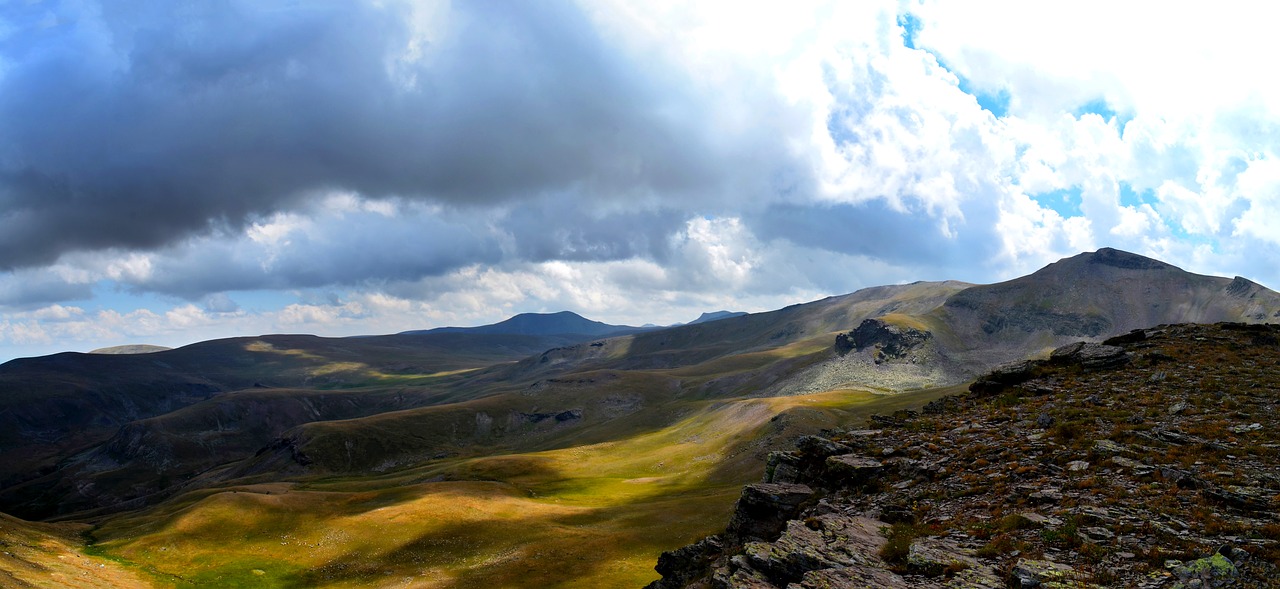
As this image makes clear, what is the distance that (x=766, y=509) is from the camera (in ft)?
91.8

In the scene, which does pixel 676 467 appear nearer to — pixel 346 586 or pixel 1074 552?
pixel 346 586

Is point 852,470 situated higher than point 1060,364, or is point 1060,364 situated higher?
point 1060,364

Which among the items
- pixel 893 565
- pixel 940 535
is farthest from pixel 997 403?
pixel 893 565

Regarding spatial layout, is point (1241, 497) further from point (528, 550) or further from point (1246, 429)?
point (528, 550)

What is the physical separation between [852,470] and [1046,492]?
7877mm

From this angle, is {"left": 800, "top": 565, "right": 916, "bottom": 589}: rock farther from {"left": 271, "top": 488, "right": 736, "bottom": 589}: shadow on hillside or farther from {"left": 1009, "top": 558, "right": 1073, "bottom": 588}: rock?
{"left": 271, "top": 488, "right": 736, "bottom": 589}: shadow on hillside

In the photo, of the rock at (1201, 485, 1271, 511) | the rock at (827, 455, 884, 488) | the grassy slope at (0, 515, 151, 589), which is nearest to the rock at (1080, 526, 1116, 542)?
the rock at (1201, 485, 1271, 511)

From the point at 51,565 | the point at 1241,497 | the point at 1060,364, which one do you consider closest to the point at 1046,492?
the point at 1241,497

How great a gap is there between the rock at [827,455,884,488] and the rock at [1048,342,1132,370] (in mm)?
17583

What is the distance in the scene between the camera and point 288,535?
261 feet

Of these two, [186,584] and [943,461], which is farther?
[186,584]

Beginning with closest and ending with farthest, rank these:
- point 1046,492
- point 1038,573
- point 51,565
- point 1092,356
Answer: point 1038,573 → point 1046,492 → point 1092,356 → point 51,565

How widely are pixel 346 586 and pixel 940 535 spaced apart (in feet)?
198

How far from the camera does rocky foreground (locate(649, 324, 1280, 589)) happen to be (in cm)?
1745
